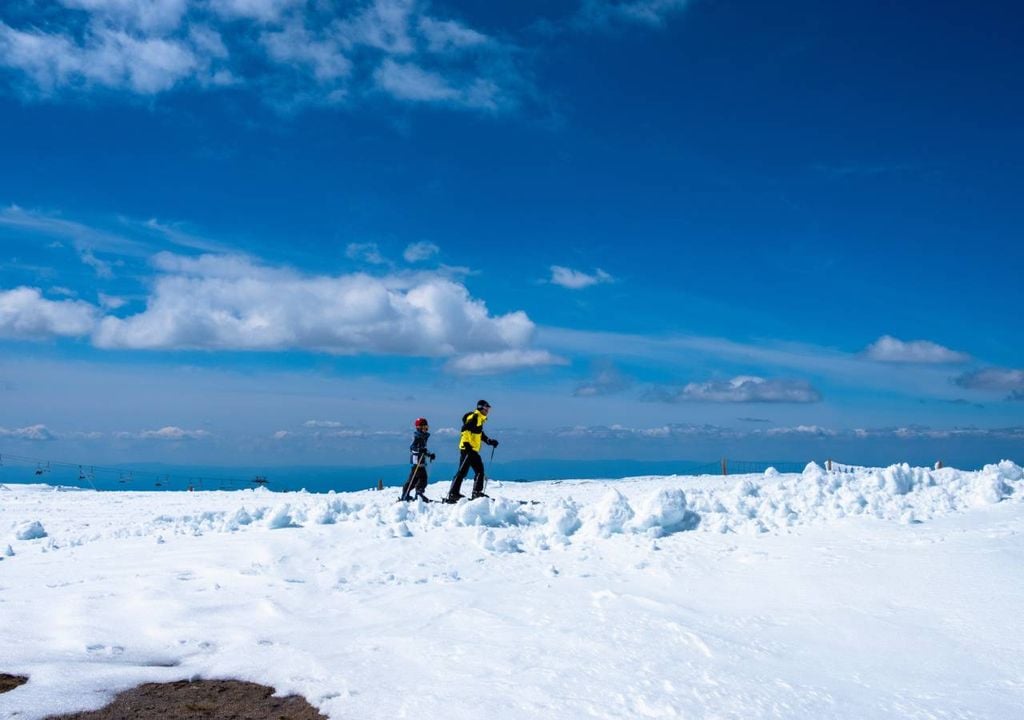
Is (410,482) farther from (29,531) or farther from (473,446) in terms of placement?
(29,531)

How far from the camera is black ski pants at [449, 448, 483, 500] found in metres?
14.0

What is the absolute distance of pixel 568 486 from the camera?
23.4 metres

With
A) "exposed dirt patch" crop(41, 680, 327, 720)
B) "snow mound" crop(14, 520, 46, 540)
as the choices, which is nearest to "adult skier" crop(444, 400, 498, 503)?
"snow mound" crop(14, 520, 46, 540)

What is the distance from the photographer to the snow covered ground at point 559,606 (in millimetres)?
4852

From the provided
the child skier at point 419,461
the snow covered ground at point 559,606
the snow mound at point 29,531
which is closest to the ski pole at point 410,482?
the child skier at point 419,461

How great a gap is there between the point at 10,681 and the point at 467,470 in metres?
9.64

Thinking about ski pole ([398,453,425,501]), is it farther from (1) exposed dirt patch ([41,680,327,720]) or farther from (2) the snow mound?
(1) exposed dirt patch ([41,680,327,720])

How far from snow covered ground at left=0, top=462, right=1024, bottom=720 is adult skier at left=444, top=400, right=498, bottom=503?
7.00 feet

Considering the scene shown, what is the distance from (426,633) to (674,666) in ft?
7.08

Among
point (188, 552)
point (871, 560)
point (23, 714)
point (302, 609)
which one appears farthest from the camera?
point (188, 552)

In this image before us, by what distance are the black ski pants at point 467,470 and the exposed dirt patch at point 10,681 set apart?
927 centimetres

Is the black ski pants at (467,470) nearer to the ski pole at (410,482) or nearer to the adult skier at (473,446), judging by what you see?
the adult skier at (473,446)

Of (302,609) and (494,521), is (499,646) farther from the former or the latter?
(494,521)

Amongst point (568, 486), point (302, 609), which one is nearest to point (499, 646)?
point (302, 609)
